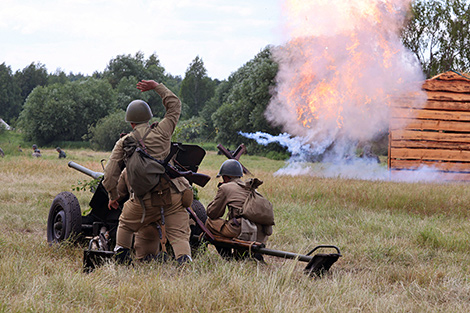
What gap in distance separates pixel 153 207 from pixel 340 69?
11.2m

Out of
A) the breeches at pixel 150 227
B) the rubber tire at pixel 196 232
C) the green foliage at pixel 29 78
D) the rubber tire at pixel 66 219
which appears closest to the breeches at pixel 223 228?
the rubber tire at pixel 196 232

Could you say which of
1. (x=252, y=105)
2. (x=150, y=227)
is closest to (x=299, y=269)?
(x=150, y=227)

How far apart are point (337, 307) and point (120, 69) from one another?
87.4 metres

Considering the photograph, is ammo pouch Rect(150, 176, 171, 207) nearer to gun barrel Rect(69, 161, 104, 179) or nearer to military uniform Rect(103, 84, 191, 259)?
military uniform Rect(103, 84, 191, 259)

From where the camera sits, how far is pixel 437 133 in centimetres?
1688

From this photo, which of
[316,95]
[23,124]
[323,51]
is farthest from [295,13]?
[23,124]

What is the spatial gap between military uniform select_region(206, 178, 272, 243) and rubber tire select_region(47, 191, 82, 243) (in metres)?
1.73

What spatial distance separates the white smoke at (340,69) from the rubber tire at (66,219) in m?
8.38

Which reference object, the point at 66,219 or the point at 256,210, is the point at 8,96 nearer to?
the point at 66,219

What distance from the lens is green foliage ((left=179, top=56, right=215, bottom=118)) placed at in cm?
8319

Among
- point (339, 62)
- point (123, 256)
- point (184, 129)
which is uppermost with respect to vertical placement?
point (339, 62)

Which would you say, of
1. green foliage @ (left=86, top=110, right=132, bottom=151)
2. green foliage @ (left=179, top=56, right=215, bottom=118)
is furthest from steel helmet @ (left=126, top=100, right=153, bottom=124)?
green foliage @ (left=179, top=56, right=215, bottom=118)

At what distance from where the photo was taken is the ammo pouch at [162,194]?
532 cm

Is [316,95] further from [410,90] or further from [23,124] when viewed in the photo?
[23,124]
